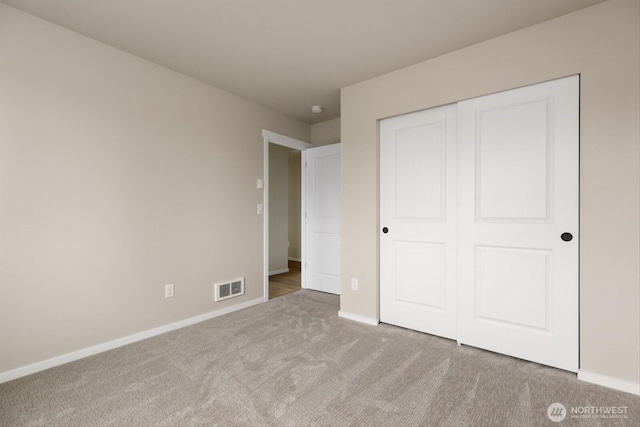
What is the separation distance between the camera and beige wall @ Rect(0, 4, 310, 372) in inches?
80.2

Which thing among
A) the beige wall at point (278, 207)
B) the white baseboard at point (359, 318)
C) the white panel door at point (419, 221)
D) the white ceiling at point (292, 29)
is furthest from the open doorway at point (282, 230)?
the white panel door at point (419, 221)

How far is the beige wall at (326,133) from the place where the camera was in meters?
4.38

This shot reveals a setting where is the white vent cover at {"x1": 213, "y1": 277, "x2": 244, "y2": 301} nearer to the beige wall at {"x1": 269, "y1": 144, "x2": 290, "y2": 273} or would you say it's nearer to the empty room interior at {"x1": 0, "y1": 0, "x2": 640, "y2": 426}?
the empty room interior at {"x1": 0, "y1": 0, "x2": 640, "y2": 426}

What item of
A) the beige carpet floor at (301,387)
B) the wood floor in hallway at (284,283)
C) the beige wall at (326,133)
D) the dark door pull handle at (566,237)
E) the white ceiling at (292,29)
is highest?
the white ceiling at (292,29)

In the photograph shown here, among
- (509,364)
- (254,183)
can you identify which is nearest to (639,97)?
(509,364)

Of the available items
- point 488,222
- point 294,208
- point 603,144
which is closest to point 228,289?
point 488,222

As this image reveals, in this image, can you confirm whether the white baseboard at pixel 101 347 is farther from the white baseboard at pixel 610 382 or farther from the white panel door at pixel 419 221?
the white baseboard at pixel 610 382

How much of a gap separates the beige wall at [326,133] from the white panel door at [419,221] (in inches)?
57.4

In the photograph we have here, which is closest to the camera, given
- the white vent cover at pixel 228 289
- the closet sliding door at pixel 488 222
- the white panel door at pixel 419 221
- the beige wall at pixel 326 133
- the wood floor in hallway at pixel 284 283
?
the closet sliding door at pixel 488 222

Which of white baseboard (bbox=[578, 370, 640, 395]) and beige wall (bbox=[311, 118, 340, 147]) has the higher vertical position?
beige wall (bbox=[311, 118, 340, 147])

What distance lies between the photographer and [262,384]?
1.93 metres

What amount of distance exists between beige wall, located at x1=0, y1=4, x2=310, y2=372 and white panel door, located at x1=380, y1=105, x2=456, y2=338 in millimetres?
1761

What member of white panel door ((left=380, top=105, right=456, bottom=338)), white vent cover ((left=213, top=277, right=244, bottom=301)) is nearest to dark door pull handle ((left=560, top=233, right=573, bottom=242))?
white panel door ((left=380, top=105, right=456, bottom=338))

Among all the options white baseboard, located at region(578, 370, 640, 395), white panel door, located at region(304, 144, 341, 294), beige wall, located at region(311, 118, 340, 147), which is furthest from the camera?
beige wall, located at region(311, 118, 340, 147)
